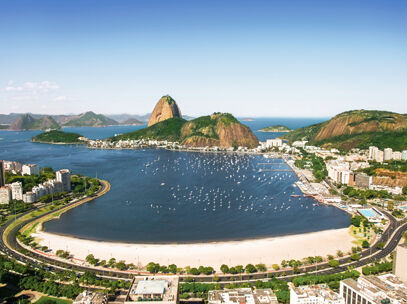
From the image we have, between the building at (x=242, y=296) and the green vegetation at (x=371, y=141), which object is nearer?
the building at (x=242, y=296)

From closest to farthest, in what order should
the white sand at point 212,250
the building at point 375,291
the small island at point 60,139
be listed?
the building at point 375,291 < the white sand at point 212,250 < the small island at point 60,139

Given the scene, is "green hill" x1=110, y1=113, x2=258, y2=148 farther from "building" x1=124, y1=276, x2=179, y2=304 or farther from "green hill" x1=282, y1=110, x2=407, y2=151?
"building" x1=124, y1=276, x2=179, y2=304

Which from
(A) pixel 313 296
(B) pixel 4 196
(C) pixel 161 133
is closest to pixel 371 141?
(C) pixel 161 133

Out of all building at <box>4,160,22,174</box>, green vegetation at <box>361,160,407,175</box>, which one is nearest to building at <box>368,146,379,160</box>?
green vegetation at <box>361,160,407,175</box>

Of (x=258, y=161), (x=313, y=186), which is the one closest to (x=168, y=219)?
(x=313, y=186)

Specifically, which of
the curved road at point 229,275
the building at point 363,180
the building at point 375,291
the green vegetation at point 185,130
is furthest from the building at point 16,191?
the green vegetation at point 185,130

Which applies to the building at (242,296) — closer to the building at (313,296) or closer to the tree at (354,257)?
the building at (313,296)
